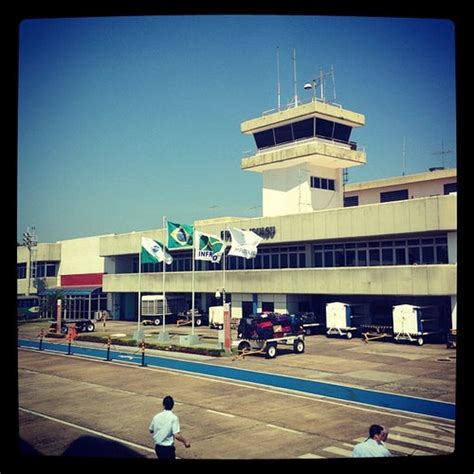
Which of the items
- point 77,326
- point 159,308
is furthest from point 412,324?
point 77,326

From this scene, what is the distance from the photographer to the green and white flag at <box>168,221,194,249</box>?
1389 inches

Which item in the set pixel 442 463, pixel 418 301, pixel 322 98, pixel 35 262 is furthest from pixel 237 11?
pixel 35 262

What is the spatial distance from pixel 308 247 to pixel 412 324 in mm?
14419

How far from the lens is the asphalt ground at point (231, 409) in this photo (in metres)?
14.3

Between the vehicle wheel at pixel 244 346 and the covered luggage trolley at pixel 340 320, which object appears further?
the covered luggage trolley at pixel 340 320

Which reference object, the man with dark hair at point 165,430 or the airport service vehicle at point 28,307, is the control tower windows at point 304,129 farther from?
the man with dark hair at point 165,430

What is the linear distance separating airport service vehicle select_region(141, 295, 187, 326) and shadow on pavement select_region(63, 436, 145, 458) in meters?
41.4

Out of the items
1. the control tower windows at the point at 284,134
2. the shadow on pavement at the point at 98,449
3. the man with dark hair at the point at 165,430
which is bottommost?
the shadow on pavement at the point at 98,449

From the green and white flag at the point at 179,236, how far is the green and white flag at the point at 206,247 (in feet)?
2.08

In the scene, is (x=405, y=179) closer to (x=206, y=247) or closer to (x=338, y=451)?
(x=206, y=247)

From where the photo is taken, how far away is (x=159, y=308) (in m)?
56.5

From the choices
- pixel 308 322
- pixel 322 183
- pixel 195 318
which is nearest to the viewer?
pixel 308 322

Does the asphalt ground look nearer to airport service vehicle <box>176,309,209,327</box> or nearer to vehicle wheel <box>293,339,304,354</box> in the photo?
vehicle wheel <box>293,339,304,354</box>

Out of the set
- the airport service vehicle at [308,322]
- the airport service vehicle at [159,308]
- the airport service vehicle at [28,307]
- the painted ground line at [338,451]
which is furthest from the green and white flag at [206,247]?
the airport service vehicle at [28,307]
